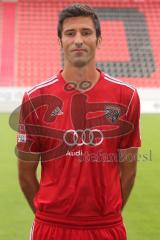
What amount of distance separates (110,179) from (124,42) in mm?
14876

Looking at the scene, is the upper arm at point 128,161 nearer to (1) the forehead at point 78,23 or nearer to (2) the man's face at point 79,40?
(2) the man's face at point 79,40

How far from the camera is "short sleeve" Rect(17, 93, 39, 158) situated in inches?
92.6

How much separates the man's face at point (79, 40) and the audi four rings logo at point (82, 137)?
0.99 feet

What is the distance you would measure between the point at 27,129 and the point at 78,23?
545 mm

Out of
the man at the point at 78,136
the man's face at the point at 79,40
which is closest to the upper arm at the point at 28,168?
the man at the point at 78,136

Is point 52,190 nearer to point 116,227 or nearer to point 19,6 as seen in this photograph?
point 116,227

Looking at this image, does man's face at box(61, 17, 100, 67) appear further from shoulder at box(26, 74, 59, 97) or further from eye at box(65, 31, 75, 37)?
shoulder at box(26, 74, 59, 97)

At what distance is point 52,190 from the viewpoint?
2.31 metres

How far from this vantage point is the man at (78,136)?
228cm

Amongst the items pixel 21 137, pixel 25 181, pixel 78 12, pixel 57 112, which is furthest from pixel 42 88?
pixel 25 181

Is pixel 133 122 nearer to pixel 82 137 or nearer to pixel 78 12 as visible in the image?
pixel 82 137

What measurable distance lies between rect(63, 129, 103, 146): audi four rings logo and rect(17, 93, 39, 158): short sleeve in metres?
0.17

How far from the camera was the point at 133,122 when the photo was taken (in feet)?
8.00

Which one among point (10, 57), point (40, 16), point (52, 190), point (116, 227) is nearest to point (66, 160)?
point (52, 190)
